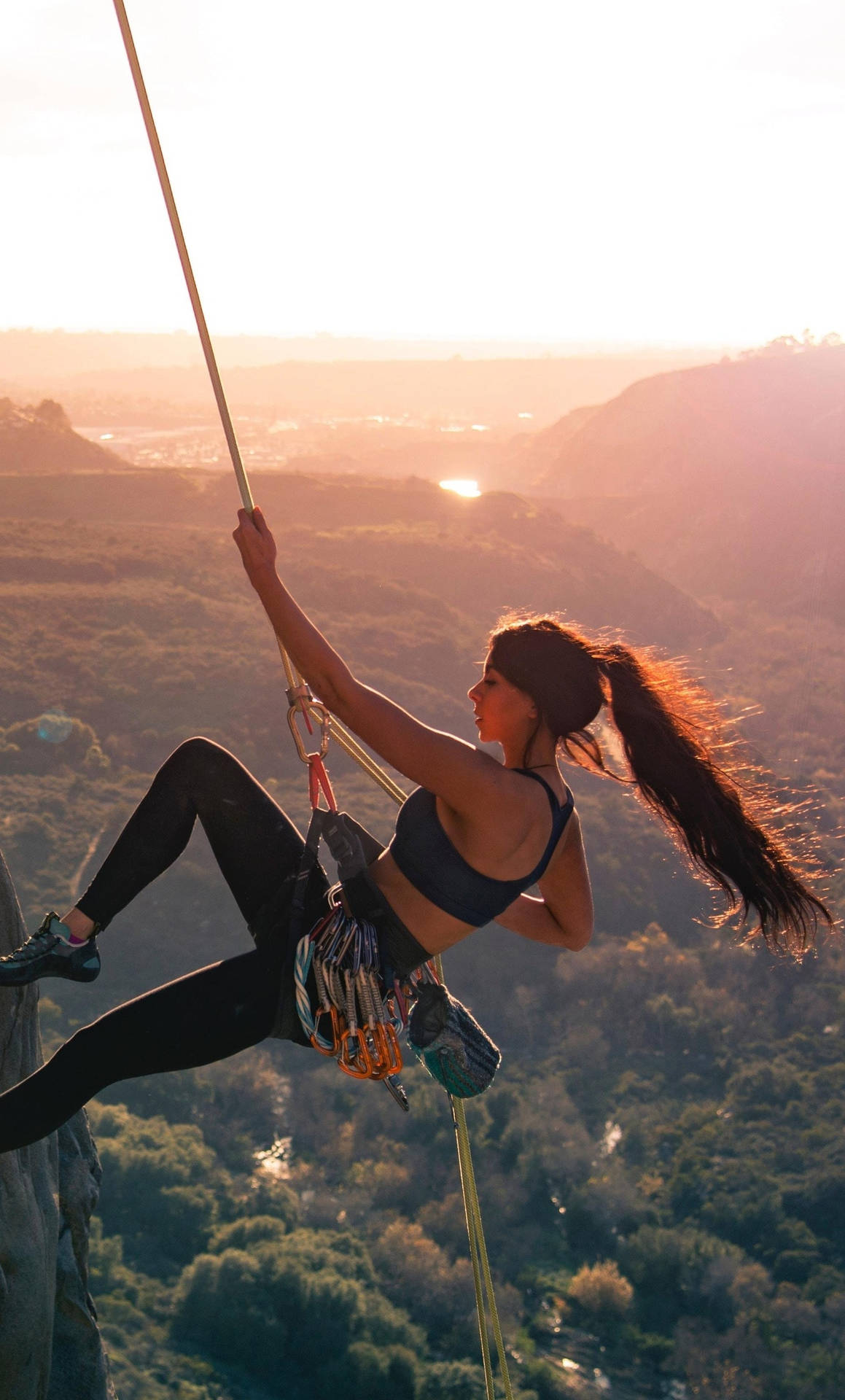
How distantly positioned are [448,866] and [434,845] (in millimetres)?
42

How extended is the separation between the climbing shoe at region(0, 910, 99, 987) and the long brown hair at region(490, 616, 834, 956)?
3.27 ft

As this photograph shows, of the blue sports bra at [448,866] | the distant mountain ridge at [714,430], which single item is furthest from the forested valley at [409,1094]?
the distant mountain ridge at [714,430]

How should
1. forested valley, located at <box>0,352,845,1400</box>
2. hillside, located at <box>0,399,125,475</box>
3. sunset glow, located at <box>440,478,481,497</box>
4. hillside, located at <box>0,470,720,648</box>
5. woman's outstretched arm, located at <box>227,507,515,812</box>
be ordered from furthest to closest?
sunset glow, located at <box>440,478,481,497</box>, hillside, located at <box>0,399,125,475</box>, hillside, located at <box>0,470,720,648</box>, forested valley, located at <box>0,352,845,1400</box>, woman's outstretched arm, located at <box>227,507,515,812</box>

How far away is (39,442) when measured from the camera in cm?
5462

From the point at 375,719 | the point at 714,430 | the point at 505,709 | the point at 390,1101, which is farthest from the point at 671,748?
the point at 714,430

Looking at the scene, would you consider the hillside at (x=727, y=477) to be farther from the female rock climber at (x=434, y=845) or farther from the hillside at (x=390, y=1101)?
the female rock climber at (x=434, y=845)

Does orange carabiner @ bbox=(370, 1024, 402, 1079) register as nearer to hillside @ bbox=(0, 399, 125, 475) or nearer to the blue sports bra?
the blue sports bra

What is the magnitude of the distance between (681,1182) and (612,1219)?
2.82m

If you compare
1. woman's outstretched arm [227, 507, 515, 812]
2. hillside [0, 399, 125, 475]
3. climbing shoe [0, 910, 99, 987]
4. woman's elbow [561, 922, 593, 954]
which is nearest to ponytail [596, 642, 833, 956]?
woman's elbow [561, 922, 593, 954]

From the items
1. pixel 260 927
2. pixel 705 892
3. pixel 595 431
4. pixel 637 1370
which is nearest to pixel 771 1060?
pixel 705 892

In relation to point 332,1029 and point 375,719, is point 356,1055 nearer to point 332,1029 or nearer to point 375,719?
point 332,1029

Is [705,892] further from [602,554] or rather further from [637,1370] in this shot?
[602,554]

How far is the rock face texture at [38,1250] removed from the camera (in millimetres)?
2729

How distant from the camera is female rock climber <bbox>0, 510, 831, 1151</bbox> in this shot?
1.95 metres
